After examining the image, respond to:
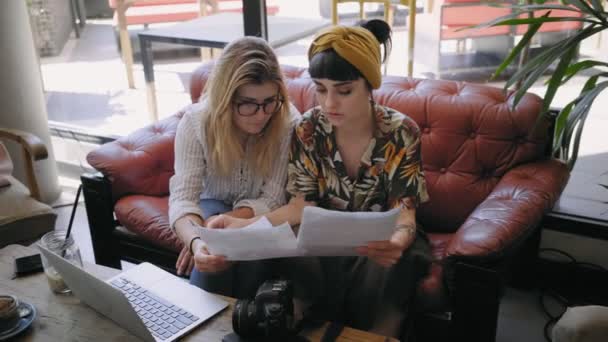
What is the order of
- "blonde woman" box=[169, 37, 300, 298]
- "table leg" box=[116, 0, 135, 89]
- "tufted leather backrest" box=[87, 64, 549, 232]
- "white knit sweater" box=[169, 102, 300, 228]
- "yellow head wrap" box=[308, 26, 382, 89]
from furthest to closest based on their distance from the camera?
"table leg" box=[116, 0, 135, 89], "tufted leather backrest" box=[87, 64, 549, 232], "white knit sweater" box=[169, 102, 300, 228], "blonde woman" box=[169, 37, 300, 298], "yellow head wrap" box=[308, 26, 382, 89]

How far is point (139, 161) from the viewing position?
2254 mm

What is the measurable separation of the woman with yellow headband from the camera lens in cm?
33

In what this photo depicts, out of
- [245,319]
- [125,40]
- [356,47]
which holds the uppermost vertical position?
[356,47]

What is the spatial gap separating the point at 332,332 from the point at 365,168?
56 centimetres

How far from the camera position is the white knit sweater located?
5.93 feet

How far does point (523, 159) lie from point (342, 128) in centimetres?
66

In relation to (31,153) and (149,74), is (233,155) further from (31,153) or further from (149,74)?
(149,74)

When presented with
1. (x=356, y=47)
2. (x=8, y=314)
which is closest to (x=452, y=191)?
(x=356, y=47)

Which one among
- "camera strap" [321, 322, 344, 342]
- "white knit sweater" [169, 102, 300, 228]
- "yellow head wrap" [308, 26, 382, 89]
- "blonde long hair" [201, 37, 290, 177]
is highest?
"yellow head wrap" [308, 26, 382, 89]

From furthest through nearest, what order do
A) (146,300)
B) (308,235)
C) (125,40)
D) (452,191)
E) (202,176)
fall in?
1. (125,40)
2. (452,191)
3. (202,176)
4. (146,300)
5. (308,235)

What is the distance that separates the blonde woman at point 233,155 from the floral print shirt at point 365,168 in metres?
0.08

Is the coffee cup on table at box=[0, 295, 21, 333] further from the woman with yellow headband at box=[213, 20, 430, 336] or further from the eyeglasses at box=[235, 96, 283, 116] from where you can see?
the eyeglasses at box=[235, 96, 283, 116]

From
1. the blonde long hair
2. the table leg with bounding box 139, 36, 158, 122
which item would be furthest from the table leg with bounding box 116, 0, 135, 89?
the blonde long hair

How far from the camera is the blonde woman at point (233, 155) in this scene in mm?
1670
